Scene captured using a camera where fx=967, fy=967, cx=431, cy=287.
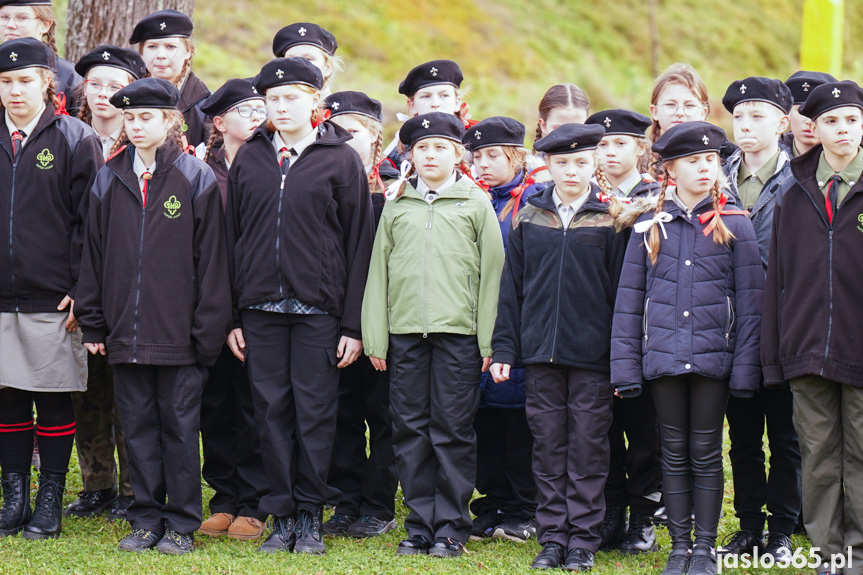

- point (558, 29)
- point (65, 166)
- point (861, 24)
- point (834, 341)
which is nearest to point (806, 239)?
point (834, 341)

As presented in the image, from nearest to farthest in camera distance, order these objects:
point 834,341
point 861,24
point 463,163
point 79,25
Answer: point 834,341 < point 463,163 < point 79,25 < point 861,24

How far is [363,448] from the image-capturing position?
17.8 ft

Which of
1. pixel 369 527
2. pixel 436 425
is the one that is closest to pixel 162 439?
pixel 369 527

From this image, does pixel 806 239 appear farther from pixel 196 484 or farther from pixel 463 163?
pixel 196 484

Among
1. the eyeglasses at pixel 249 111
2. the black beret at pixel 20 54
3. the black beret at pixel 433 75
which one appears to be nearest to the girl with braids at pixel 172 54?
the eyeglasses at pixel 249 111

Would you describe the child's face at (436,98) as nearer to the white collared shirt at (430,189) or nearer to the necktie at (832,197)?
the white collared shirt at (430,189)

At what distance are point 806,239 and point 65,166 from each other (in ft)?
12.2

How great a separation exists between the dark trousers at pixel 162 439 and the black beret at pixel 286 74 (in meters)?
1.48

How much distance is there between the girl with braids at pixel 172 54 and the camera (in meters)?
6.00

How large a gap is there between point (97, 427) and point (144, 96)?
1.95 m

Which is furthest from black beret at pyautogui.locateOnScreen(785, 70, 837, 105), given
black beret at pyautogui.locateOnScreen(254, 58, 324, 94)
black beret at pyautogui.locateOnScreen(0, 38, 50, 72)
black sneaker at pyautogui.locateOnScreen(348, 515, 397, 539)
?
black beret at pyautogui.locateOnScreen(0, 38, 50, 72)

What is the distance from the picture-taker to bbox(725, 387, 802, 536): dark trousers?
4.80m

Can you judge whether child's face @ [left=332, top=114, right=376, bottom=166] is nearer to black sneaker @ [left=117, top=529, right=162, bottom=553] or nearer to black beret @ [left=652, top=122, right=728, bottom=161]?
black beret @ [left=652, top=122, right=728, bottom=161]

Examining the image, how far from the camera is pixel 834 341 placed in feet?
13.7
